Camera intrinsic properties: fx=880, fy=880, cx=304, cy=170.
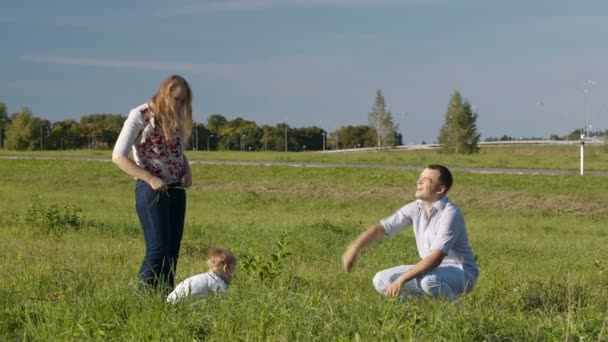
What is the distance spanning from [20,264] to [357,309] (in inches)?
155

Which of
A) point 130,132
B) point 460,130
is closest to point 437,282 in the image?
point 130,132

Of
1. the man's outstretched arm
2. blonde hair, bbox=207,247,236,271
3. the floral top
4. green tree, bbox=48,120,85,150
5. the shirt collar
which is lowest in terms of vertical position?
blonde hair, bbox=207,247,236,271

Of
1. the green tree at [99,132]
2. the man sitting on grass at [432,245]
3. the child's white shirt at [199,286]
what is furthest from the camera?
the green tree at [99,132]

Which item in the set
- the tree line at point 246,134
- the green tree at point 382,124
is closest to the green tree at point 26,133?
the tree line at point 246,134

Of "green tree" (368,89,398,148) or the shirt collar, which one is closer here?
the shirt collar

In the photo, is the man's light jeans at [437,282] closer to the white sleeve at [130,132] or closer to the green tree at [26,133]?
the white sleeve at [130,132]

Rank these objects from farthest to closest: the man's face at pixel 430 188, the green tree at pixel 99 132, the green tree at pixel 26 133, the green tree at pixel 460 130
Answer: the green tree at pixel 99 132 < the green tree at pixel 26 133 < the green tree at pixel 460 130 < the man's face at pixel 430 188

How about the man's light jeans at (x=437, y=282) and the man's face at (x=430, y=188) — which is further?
the man's face at (x=430, y=188)

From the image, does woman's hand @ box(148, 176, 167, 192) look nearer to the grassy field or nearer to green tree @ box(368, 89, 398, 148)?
the grassy field

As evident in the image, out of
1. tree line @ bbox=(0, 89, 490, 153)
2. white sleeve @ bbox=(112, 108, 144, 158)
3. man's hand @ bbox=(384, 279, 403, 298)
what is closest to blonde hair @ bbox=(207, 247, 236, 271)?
white sleeve @ bbox=(112, 108, 144, 158)

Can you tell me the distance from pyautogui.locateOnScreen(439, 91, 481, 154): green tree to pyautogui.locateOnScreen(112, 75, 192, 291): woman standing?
249ft

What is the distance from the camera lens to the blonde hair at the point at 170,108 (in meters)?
6.88

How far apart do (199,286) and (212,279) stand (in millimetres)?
186

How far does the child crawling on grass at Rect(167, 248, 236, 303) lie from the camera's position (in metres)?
6.30
